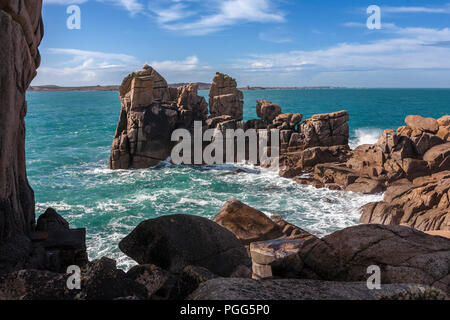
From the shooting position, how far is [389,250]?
25.8ft

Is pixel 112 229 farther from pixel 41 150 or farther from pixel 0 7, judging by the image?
pixel 41 150

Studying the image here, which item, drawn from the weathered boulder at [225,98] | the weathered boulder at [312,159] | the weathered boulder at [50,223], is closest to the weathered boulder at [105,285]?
the weathered boulder at [50,223]

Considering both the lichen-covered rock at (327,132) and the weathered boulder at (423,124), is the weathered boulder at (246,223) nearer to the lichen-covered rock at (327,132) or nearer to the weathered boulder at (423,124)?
the lichen-covered rock at (327,132)

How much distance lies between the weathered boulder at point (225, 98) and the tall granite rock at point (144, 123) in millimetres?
8298

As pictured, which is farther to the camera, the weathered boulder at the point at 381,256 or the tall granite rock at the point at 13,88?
the tall granite rock at the point at 13,88

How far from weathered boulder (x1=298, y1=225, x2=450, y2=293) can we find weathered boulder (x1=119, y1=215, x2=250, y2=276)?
109 inches

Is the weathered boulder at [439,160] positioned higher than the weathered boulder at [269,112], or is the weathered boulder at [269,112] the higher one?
the weathered boulder at [269,112]

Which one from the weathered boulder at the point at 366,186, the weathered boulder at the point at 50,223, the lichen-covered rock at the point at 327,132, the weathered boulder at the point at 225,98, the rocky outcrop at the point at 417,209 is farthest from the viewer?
the weathered boulder at the point at 225,98

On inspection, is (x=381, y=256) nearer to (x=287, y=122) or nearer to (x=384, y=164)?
(x=384, y=164)

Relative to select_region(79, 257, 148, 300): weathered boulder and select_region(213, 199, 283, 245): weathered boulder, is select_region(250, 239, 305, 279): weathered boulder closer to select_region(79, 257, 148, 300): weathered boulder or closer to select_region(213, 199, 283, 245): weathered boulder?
select_region(79, 257, 148, 300): weathered boulder

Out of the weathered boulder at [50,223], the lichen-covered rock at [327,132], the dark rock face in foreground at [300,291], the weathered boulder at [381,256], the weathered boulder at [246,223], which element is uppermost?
the lichen-covered rock at [327,132]

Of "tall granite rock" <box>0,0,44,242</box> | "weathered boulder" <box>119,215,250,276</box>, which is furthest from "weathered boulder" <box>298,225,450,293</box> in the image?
"tall granite rock" <box>0,0,44,242</box>

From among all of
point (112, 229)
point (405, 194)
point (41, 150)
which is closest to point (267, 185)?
point (405, 194)

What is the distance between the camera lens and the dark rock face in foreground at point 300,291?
202 inches
